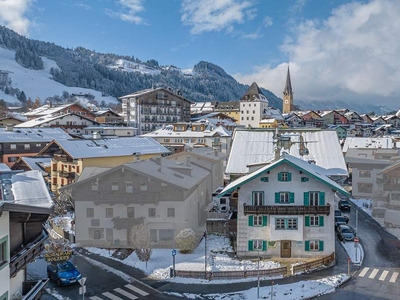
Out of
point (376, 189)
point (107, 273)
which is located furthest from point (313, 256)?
point (376, 189)

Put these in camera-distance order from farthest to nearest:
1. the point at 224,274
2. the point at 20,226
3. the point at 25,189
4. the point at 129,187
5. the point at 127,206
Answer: the point at 129,187 → the point at 127,206 → the point at 224,274 → the point at 20,226 → the point at 25,189

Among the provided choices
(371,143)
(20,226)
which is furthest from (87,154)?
(371,143)

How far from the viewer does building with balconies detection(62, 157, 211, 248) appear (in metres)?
35.5

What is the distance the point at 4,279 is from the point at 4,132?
67.9 m

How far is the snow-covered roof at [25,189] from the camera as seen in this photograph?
1217cm

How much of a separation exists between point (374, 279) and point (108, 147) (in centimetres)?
4484

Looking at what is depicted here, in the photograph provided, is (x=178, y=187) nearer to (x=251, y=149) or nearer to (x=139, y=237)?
(x=139, y=237)

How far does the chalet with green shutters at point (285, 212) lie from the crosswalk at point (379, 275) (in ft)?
10.6

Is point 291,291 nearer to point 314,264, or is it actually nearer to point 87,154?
point 314,264

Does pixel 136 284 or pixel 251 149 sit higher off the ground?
pixel 251 149

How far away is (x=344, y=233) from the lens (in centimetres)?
3756

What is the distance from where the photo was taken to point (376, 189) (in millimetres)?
52781

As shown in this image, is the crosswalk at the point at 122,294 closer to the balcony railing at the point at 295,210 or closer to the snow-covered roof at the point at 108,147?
the balcony railing at the point at 295,210

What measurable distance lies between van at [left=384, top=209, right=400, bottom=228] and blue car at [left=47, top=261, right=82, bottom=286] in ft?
→ 109
